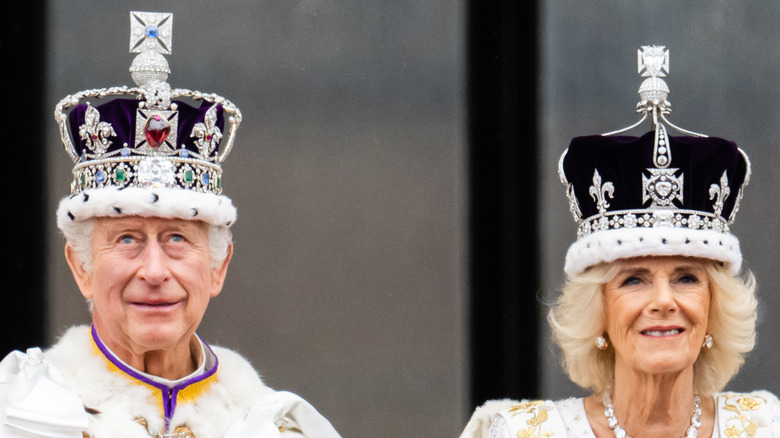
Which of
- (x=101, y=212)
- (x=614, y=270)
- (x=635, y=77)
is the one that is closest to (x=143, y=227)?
(x=101, y=212)

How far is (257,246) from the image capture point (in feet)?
21.3

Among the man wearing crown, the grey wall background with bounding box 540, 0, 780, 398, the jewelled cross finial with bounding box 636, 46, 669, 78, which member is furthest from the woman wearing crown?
the grey wall background with bounding box 540, 0, 780, 398

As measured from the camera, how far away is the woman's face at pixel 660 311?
4902mm

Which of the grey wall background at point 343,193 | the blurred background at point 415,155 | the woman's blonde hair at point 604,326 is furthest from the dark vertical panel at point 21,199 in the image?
the woman's blonde hair at point 604,326

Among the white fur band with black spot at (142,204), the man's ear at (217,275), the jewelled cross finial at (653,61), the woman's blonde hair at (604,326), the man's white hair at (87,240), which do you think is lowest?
the woman's blonde hair at (604,326)

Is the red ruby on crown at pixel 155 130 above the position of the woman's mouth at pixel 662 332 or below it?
above

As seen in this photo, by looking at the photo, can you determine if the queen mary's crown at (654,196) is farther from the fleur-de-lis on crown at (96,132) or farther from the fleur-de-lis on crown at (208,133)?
the fleur-de-lis on crown at (96,132)

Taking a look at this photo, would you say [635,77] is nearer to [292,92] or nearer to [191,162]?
[292,92]

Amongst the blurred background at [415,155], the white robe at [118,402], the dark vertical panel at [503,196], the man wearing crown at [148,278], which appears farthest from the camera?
the dark vertical panel at [503,196]

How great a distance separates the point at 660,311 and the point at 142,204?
1671 mm

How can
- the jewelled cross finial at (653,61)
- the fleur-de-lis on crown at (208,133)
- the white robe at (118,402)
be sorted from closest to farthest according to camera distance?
1. the white robe at (118,402)
2. the fleur-de-lis on crown at (208,133)
3. the jewelled cross finial at (653,61)

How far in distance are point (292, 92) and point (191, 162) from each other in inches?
64.2

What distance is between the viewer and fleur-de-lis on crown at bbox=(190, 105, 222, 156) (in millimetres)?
5008

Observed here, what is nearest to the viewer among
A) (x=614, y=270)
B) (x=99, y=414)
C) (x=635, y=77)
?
(x=99, y=414)
